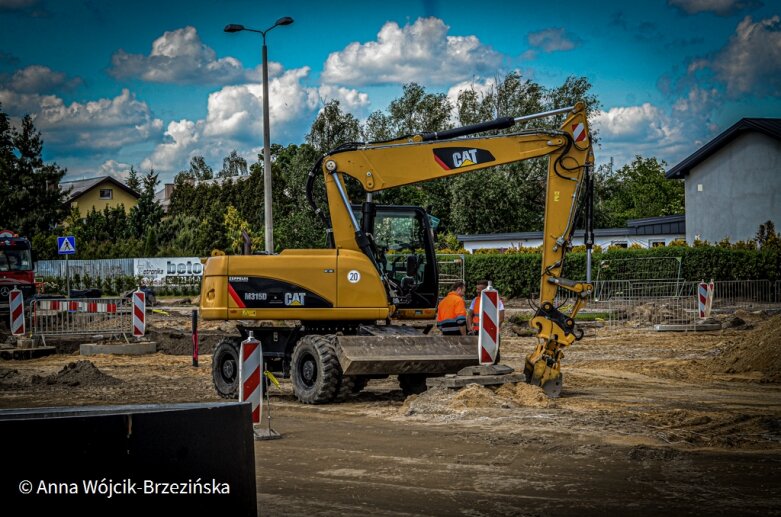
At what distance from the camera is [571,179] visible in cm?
1370

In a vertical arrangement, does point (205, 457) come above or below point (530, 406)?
above

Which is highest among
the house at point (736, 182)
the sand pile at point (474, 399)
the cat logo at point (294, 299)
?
the house at point (736, 182)

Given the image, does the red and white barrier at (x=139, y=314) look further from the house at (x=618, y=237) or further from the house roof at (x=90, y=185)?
the house roof at (x=90, y=185)

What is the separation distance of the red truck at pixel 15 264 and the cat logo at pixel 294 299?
26.4 meters

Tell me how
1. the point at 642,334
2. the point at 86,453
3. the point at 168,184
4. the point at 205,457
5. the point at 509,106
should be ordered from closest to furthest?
the point at 86,453, the point at 205,457, the point at 642,334, the point at 509,106, the point at 168,184

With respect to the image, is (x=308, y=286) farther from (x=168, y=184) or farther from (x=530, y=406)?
(x=168, y=184)

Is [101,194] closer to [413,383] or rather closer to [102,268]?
[102,268]

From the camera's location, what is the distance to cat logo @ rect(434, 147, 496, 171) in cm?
1407

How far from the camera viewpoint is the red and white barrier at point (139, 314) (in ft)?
73.6

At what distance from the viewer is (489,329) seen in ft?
43.8

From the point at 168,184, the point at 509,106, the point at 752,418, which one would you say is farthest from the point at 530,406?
the point at 168,184

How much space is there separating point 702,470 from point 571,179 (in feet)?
20.2

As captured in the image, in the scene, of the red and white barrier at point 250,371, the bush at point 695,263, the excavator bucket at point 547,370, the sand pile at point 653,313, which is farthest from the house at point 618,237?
the red and white barrier at point 250,371

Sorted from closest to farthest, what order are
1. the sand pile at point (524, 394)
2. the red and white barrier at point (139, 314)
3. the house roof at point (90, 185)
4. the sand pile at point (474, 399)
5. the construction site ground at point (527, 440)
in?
1. the construction site ground at point (527, 440)
2. the sand pile at point (474, 399)
3. the sand pile at point (524, 394)
4. the red and white barrier at point (139, 314)
5. the house roof at point (90, 185)
